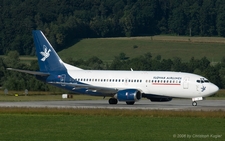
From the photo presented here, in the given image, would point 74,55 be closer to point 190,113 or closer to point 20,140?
point 190,113

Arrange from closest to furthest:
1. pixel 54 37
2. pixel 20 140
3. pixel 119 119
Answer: pixel 20 140
pixel 119 119
pixel 54 37

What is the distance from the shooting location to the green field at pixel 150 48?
15738 centimetres

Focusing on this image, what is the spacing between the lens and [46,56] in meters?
67.6

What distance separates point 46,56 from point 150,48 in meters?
101

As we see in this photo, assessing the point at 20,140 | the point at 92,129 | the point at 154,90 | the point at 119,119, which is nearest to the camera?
the point at 20,140

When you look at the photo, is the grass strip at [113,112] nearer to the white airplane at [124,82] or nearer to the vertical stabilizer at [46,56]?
the white airplane at [124,82]

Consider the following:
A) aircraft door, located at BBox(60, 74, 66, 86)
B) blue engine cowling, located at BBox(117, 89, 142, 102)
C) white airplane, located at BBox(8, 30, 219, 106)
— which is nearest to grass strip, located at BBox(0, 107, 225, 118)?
blue engine cowling, located at BBox(117, 89, 142, 102)

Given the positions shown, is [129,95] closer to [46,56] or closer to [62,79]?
[62,79]

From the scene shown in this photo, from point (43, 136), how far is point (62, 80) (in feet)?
101

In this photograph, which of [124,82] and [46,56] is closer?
[124,82]

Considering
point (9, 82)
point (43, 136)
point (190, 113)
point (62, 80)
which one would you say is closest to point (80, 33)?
point (9, 82)

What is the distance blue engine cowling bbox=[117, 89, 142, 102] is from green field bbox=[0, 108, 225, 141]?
10127mm

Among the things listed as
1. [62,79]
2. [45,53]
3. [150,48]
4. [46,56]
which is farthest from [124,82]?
[150,48]

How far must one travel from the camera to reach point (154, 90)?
6131cm
